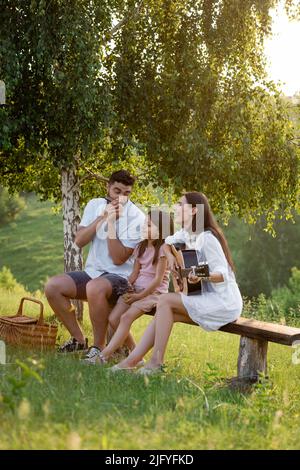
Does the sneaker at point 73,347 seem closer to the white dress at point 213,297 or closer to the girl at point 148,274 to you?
the girl at point 148,274

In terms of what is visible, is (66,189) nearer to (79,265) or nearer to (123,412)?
(79,265)

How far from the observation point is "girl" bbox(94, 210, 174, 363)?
6281 mm

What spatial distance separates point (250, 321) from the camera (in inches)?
244

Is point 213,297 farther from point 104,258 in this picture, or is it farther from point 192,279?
point 104,258

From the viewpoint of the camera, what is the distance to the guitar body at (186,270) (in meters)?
5.75

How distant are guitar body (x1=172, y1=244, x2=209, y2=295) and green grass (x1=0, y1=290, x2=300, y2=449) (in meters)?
A: 0.67

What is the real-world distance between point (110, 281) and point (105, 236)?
0.45 m

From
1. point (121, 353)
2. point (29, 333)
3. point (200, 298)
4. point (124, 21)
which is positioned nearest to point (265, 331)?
point (200, 298)

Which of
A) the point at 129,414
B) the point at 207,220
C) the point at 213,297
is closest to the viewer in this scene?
the point at 129,414

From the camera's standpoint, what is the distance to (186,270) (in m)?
5.85

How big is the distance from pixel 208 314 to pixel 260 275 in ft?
126

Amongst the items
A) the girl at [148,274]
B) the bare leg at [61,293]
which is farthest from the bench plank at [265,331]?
the bare leg at [61,293]

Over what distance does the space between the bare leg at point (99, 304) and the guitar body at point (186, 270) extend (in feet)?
2.24
